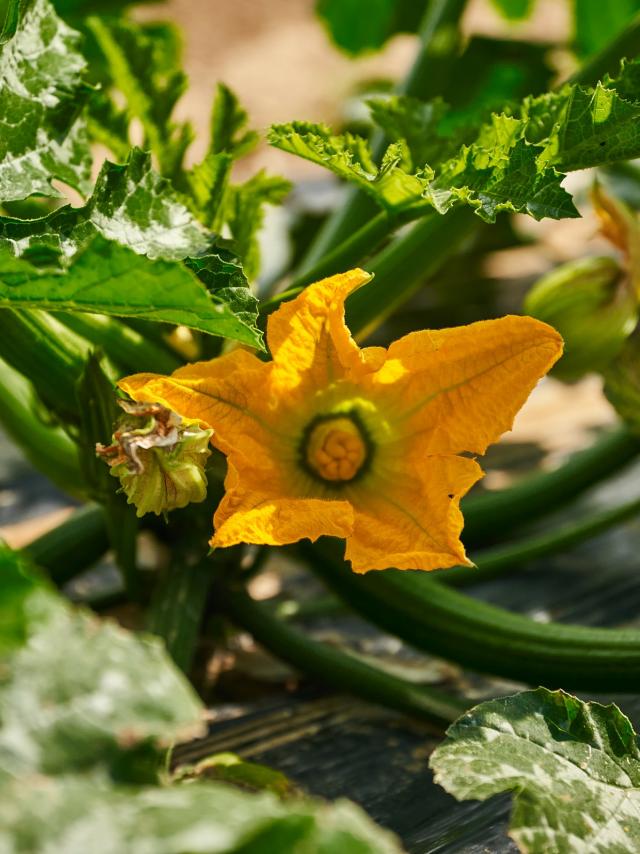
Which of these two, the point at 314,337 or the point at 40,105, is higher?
the point at 40,105

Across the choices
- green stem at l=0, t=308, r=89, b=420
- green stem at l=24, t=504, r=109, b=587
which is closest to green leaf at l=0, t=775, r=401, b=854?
green stem at l=0, t=308, r=89, b=420

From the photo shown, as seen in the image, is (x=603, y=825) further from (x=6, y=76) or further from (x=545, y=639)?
(x=6, y=76)

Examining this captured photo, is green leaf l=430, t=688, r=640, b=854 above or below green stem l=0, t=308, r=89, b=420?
below

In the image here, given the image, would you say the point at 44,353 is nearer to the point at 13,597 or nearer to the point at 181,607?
the point at 181,607

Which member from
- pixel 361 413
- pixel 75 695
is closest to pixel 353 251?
pixel 361 413

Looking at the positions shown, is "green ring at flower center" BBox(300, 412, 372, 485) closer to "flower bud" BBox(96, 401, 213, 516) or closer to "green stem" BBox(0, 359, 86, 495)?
"flower bud" BBox(96, 401, 213, 516)

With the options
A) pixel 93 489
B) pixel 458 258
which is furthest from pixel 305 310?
pixel 458 258
